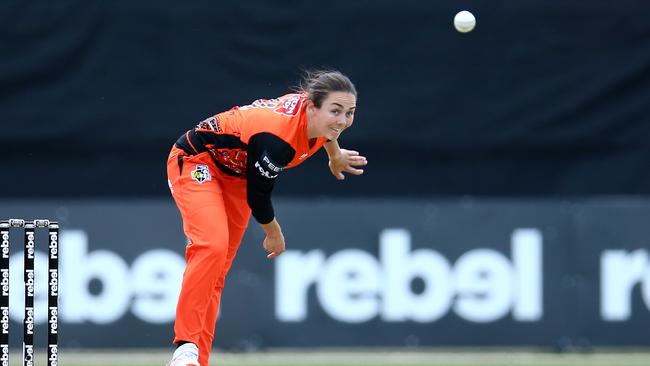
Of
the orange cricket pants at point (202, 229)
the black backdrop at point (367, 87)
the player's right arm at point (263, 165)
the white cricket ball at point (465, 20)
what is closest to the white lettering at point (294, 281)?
the black backdrop at point (367, 87)

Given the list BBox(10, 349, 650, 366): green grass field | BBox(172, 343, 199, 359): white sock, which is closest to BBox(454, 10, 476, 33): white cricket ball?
BBox(10, 349, 650, 366): green grass field

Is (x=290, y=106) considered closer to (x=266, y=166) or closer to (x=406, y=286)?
(x=266, y=166)

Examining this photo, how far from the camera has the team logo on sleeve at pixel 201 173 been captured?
641 cm

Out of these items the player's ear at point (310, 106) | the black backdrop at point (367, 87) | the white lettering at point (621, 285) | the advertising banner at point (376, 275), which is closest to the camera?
the player's ear at point (310, 106)

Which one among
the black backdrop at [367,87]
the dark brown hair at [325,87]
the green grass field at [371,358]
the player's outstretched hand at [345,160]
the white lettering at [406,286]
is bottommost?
the green grass field at [371,358]

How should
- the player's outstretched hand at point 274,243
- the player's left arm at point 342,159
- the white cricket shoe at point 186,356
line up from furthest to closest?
the player's left arm at point 342,159 → the player's outstretched hand at point 274,243 → the white cricket shoe at point 186,356

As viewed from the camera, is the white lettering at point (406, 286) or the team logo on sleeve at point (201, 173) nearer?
the team logo on sleeve at point (201, 173)

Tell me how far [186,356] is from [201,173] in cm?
99

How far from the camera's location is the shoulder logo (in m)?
6.33

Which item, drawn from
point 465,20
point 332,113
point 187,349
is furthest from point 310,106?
point 465,20

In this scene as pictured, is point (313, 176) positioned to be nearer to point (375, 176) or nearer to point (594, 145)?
point (375, 176)

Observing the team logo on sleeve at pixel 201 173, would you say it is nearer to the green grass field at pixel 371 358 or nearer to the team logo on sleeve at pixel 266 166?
the team logo on sleeve at pixel 266 166

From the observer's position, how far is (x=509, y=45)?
10.4 m

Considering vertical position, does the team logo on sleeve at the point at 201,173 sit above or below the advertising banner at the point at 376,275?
above
